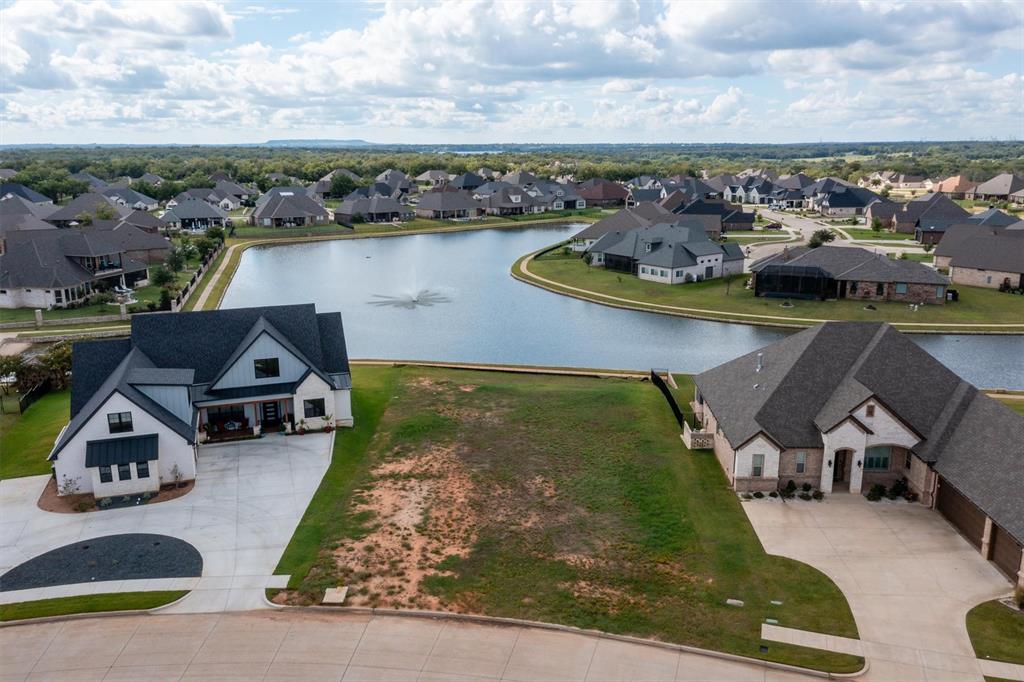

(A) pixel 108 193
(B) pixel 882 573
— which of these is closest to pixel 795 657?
(B) pixel 882 573

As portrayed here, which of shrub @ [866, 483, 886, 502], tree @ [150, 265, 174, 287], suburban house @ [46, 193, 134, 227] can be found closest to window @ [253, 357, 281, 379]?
shrub @ [866, 483, 886, 502]

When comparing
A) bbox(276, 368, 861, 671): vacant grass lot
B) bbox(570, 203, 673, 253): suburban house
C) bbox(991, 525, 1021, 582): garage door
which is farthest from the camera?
bbox(570, 203, 673, 253): suburban house

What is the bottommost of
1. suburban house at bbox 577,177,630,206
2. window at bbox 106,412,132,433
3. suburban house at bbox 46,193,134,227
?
window at bbox 106,412,132,433

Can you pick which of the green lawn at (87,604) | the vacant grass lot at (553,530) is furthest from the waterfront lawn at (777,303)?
the green lawn at (87,604)

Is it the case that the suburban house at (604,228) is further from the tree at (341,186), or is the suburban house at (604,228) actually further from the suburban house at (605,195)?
the tree at (341,186)

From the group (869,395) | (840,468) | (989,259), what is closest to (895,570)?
(840,468)

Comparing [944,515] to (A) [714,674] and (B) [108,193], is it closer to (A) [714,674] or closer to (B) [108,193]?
(A) [714,674]

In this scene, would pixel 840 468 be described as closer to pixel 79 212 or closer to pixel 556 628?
pixel 556 628

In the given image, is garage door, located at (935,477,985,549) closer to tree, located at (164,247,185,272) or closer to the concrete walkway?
the concrete walkway
